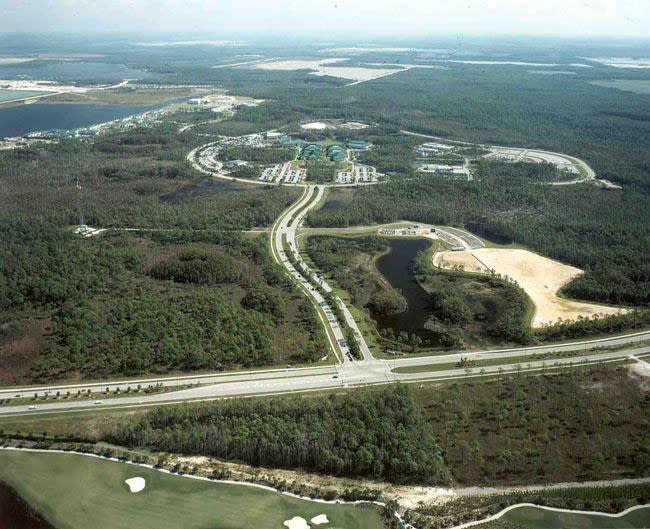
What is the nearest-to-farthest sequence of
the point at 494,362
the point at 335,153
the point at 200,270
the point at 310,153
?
the point at 494,362 → the point at 200,270 → the point at 335,153 → the point at 310,153

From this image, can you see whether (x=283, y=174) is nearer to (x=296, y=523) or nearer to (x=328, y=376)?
(x=328, y=376)

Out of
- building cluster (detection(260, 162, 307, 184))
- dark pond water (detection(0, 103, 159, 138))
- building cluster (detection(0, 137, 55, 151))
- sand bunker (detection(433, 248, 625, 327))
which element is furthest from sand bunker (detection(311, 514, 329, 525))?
dark pond water (detection(0, 103, 159, 138))

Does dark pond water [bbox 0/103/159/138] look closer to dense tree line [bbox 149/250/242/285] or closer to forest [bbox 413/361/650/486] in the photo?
dense tree line [bbox 149/250/242/285]

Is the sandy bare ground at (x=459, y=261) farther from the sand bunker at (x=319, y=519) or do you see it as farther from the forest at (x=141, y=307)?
the sand bunker at (x=319, y=519)

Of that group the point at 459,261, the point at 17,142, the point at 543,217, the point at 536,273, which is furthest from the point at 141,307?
the point at 17,142

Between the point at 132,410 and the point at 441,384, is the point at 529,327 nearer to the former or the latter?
the point at 441,384

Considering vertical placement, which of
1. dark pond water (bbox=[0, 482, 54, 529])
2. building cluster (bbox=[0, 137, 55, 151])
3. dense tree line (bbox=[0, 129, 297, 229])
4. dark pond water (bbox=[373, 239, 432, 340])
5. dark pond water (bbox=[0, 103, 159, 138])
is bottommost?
dark pond water (bbox=[0, 482, 54, 529])

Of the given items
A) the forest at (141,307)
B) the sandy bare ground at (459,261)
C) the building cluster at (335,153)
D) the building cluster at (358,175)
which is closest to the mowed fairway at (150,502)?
the forest at (141,307)

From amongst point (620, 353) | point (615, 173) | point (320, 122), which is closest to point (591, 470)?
point (620, 353)
